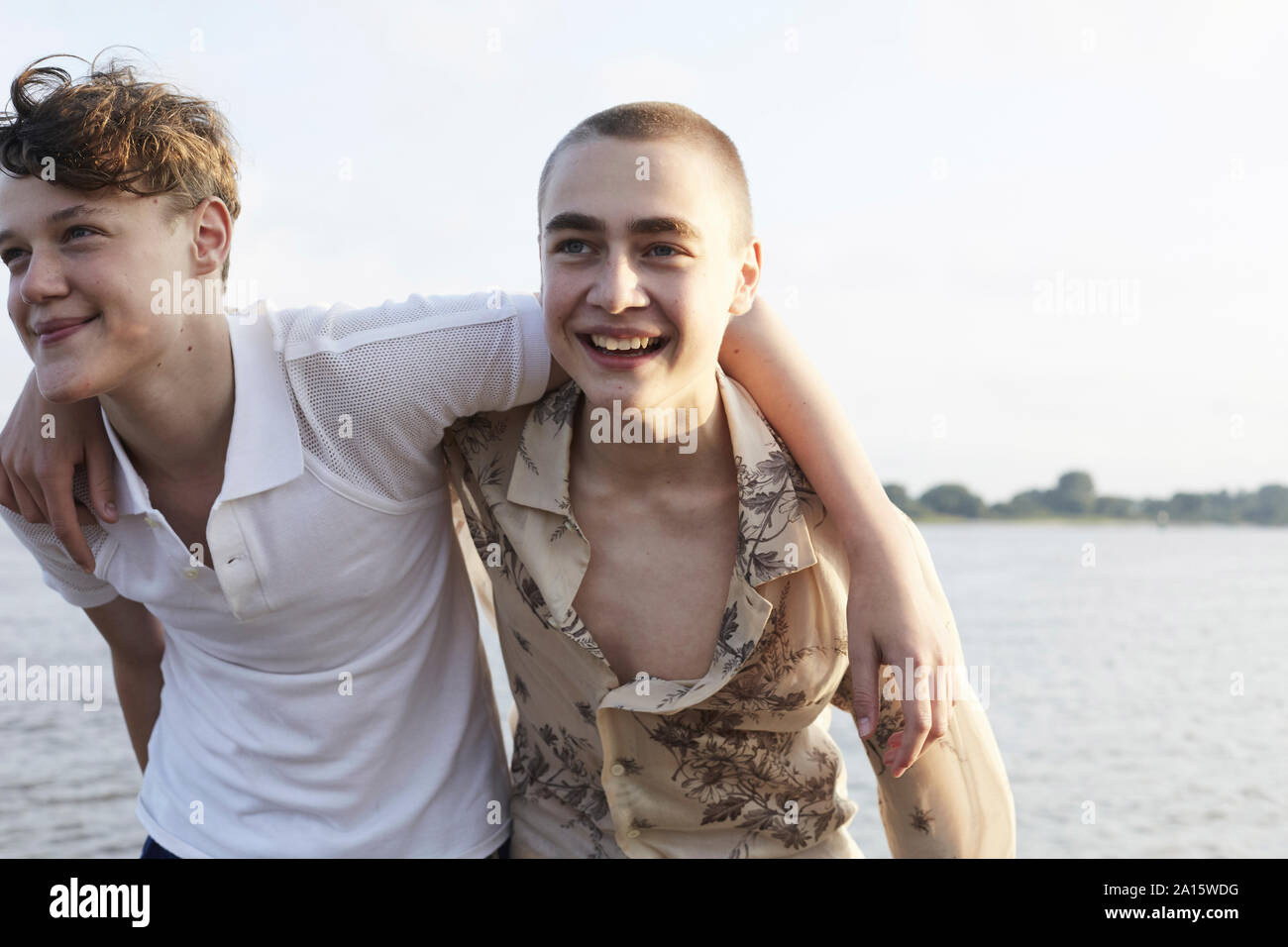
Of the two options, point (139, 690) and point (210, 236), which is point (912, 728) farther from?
point (139, 690)

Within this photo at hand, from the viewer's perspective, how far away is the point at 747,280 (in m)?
2.64

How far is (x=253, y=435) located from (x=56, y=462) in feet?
1.51

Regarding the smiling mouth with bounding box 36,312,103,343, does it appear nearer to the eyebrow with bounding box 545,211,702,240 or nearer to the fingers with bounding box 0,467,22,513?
the fingers with bounding box 0,467,22,513

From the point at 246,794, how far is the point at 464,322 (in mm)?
1241

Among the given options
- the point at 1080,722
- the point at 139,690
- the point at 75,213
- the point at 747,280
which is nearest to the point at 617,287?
the point at 747,280

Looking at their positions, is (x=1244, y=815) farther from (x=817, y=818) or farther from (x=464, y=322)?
(x=464, y=322)

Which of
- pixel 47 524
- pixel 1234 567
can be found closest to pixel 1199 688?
pixel 1234 567

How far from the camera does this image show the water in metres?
7.32

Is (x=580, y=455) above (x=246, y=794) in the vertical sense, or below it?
above

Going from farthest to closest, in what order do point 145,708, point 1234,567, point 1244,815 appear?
1. point 1234,567
2. point 1244,815
3. point 145,708

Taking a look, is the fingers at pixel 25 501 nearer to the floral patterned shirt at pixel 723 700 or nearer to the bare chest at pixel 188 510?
the bare chest at pixel 188 510

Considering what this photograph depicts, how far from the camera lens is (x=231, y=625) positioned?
8.50 feet

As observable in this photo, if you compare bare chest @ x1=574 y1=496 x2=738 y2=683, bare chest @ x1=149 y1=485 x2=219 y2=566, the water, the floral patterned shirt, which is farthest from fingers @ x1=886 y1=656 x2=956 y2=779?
the water

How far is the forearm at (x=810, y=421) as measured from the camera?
93.9 inches
